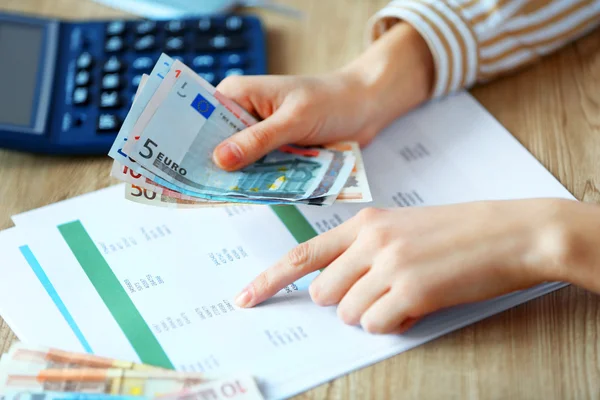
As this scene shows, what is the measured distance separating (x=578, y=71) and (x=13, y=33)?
0.59 meters

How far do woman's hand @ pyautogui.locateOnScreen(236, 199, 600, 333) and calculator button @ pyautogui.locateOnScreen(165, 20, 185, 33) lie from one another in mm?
324

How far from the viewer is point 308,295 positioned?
59cm

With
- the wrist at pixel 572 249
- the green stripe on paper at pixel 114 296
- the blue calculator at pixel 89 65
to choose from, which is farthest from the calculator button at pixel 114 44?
the wrist at pixel 572 249

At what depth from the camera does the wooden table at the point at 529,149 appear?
0.52 meters

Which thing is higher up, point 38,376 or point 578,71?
point 578,71

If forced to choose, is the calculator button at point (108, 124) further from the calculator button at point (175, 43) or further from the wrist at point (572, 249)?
the wrist at point (572, 249)

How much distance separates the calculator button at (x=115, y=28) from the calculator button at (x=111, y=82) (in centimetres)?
7

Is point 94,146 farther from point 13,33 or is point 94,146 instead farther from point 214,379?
point 214,379

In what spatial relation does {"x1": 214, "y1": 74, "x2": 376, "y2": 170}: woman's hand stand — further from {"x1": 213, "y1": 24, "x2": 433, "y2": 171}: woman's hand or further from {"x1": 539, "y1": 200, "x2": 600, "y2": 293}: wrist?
{"x1": 539, "y1": 200, "x2": 600, "y2": 293}: wrist

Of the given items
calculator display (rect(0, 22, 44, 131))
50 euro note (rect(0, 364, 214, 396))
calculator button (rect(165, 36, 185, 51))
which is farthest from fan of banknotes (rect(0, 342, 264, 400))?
calculator button (rect(165, 36, 185, 51))

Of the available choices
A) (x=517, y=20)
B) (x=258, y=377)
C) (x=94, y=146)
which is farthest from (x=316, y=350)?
(x=517, y=20)

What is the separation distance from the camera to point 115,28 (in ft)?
2.59

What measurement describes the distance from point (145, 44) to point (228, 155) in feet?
0.66

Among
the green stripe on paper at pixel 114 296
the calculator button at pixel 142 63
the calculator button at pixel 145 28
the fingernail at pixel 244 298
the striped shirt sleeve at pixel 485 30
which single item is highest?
the striped shirt sleeve at pixel 485 30
